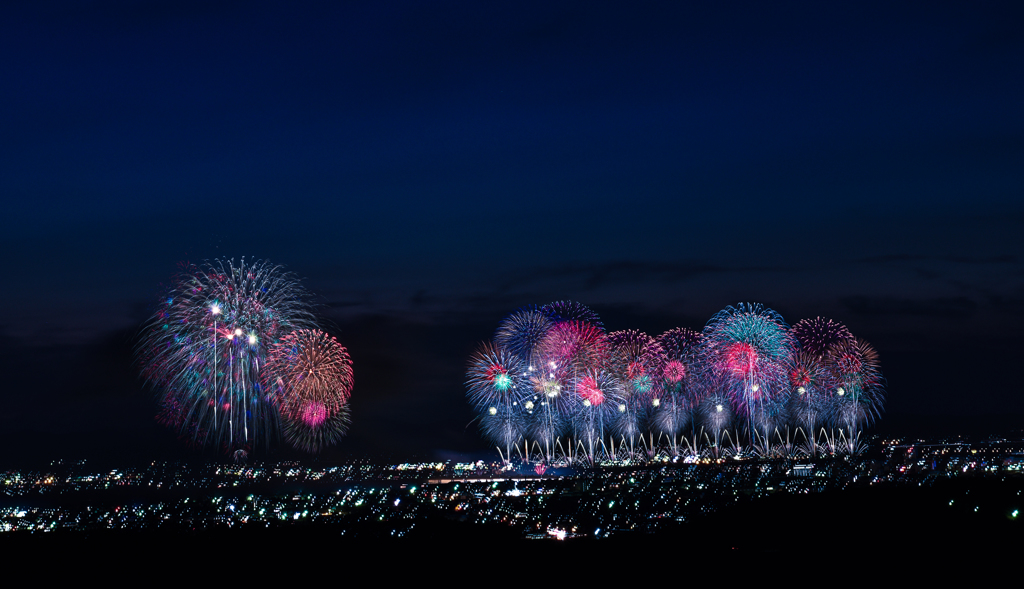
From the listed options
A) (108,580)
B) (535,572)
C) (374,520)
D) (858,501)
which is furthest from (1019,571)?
(374,520)

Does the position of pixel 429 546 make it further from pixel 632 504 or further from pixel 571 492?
pixel 571 492

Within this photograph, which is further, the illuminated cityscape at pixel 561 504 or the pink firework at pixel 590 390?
the pink firework at pixel 590 390

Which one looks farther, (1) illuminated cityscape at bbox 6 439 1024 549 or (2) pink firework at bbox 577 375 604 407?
(2) pink firework at bbox 577 375 604 407

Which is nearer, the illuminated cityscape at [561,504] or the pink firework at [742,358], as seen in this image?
the illuminated cityscape at [561,504]

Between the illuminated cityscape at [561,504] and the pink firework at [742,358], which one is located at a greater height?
the pink firework at [742,358]

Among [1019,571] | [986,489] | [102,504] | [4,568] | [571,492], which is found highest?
[1019,571]

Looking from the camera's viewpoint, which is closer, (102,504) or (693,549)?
(693,549)

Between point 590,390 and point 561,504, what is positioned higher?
point 590,390

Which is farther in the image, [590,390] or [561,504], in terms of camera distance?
[590,390]

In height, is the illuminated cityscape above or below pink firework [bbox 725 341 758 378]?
below

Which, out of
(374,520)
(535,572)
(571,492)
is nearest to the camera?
(535,572)

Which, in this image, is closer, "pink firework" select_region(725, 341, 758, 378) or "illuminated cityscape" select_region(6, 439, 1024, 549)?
"illuminated cityscape" select_region(6, 439, 1024, 549)
